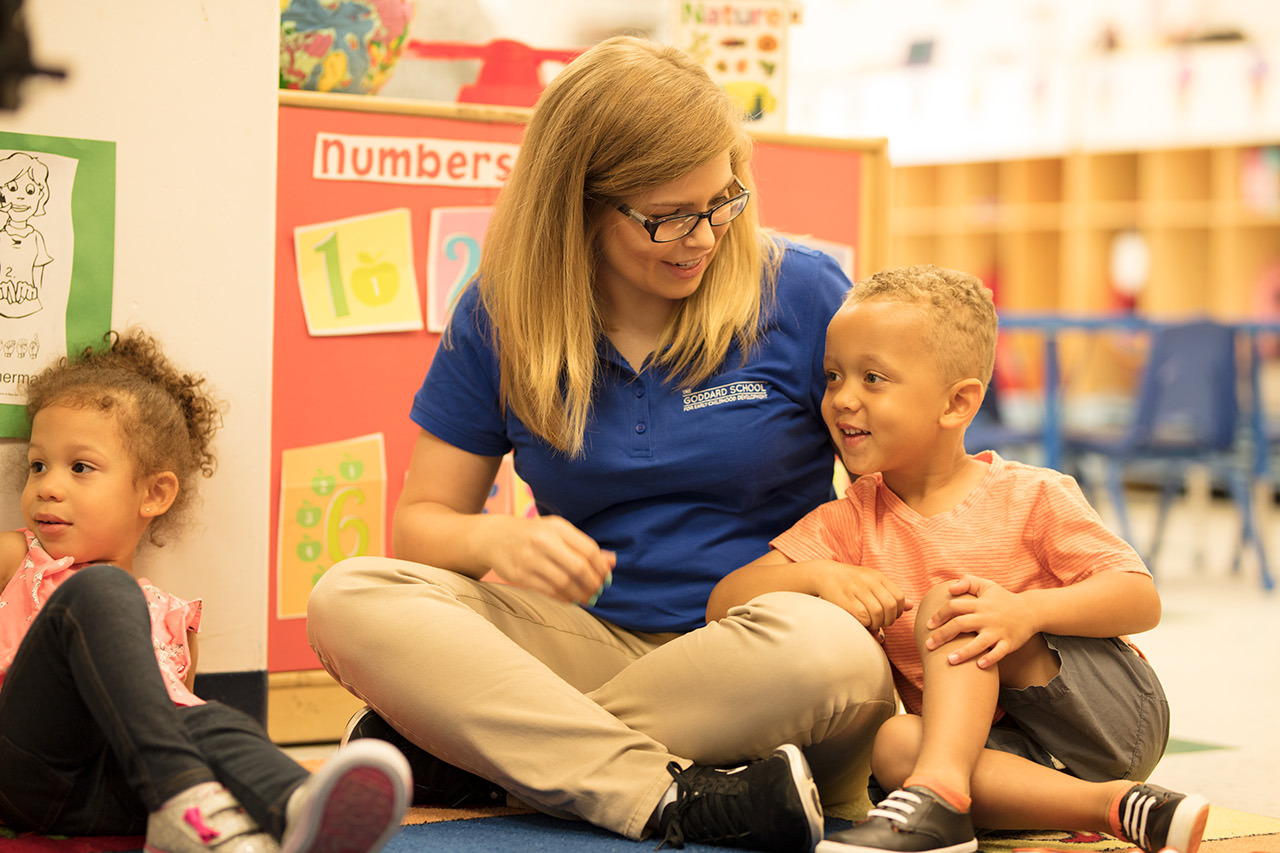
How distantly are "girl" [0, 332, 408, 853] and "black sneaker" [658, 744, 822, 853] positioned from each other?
0.32 m

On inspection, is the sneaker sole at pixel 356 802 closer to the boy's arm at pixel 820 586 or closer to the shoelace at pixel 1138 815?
the boy's arm at pixel 820 586

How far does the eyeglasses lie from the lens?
1.29 m

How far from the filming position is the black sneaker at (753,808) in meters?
1.09

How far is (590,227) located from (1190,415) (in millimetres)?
2809

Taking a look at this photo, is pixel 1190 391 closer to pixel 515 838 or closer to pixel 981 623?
pixel 981 623

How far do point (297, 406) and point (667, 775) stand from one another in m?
0.78

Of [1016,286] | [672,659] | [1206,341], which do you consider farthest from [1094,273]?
[672,659]

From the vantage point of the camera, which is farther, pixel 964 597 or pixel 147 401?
pixel 147 401

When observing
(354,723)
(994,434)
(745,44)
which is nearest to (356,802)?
(354,723)

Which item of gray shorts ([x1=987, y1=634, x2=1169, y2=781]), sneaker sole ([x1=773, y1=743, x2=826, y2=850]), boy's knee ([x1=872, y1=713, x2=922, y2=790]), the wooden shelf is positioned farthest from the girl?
the wooden shelf

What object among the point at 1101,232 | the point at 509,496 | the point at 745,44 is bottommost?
the point at 509,496

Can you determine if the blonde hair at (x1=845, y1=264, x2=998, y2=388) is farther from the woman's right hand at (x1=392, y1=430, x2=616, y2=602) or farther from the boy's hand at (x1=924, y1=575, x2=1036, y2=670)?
the woman's right hand at (x1=392, y1=430, x2=616, y2=602)

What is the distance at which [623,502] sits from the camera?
1.35m

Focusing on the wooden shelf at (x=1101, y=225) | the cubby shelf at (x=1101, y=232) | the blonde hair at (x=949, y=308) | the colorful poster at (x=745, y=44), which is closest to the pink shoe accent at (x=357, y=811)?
the blonde hair at (x=949, y=308)
